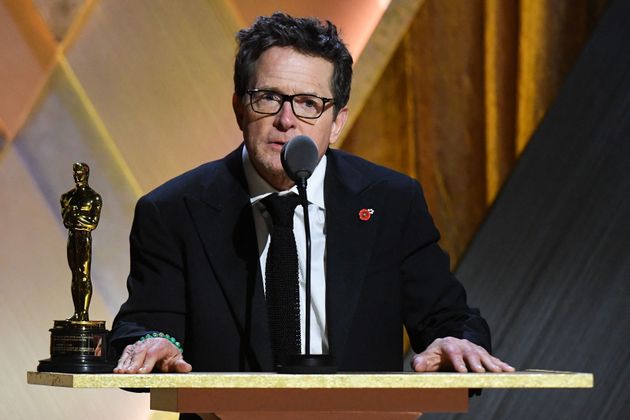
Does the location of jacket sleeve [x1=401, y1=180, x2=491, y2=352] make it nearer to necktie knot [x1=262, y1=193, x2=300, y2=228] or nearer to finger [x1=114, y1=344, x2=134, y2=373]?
necktie knot [x1=262, y1=193, x2=300, y2=228]

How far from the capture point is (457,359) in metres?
1.84

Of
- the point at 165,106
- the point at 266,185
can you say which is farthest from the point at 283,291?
the point at 165,106

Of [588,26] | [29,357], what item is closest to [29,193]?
[29,357]

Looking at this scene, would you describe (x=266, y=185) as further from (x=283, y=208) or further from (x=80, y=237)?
(x=80, y=237)

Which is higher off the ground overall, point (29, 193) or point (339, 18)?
point (339, 18)

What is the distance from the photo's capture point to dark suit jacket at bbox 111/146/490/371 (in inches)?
87.7

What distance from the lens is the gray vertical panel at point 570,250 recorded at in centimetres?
372

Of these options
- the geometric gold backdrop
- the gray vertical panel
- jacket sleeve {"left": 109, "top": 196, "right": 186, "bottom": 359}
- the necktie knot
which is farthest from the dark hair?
the gray vertical panel

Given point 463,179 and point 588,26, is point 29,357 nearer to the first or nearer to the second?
point 463,179

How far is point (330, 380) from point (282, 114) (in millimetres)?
761

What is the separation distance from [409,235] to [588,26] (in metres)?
1.81

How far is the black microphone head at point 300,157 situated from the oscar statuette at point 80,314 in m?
0.38

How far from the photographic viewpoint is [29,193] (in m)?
3.49

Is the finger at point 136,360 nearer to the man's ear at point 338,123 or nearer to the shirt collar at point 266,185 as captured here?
the shirt collar at point 266,185
